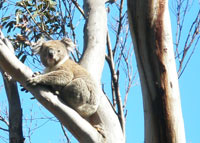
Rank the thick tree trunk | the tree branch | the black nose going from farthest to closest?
the black nose < the tree branch < the thick tree trunk

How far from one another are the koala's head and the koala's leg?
609mm

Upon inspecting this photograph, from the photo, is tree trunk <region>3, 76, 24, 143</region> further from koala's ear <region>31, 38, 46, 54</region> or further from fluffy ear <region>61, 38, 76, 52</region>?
fluffy ear <region>61, 38, 76, 52</region>

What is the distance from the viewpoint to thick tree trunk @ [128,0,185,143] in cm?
231

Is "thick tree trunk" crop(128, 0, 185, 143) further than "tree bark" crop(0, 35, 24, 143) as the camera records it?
No

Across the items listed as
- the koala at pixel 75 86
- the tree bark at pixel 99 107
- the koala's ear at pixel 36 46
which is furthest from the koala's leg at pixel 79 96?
the koala's ear at pixel 36 46

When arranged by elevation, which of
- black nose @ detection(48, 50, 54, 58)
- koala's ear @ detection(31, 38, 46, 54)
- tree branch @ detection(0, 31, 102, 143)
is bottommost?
tree branch @ detection(0, 31, 102, 143)

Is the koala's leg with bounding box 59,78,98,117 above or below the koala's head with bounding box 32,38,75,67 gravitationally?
below

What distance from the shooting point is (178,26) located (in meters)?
4.88

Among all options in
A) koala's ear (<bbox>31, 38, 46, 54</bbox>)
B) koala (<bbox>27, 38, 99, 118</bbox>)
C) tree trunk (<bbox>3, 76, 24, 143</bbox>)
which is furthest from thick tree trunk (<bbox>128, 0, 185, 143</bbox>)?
koala's ear (<bbox>31, 38, 46, 54</bbox>)

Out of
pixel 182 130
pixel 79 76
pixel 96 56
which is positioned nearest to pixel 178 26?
pixel 96 56

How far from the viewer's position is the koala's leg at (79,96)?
357 centimetres

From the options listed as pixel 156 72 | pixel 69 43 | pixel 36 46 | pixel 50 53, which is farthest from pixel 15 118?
pixel 156 72

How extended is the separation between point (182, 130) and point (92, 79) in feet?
5.16

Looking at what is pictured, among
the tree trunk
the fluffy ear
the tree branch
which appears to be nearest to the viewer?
the tree branch
